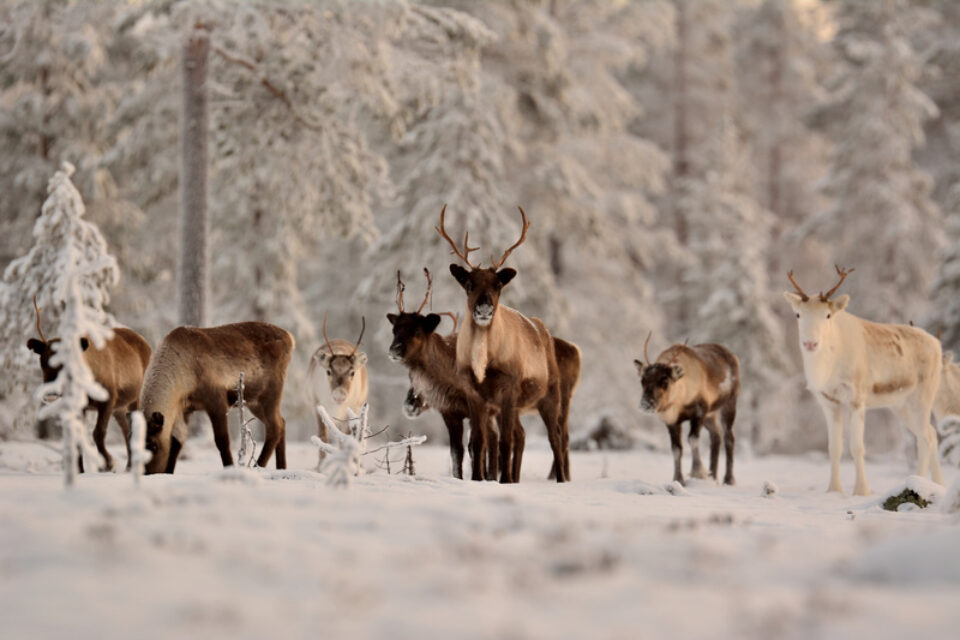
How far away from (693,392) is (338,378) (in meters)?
4.34

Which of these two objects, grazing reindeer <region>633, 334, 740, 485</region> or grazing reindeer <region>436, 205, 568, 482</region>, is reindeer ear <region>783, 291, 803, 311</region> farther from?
grazing reindeer <region>436, 205, 568, 482</region>

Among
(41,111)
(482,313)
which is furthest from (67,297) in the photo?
(41,111)

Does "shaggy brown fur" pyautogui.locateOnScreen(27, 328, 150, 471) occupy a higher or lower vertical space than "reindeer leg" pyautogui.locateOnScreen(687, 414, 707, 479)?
higher

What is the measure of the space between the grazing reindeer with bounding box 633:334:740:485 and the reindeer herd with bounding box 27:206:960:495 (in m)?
0.02

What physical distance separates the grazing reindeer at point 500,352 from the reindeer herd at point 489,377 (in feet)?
0.04

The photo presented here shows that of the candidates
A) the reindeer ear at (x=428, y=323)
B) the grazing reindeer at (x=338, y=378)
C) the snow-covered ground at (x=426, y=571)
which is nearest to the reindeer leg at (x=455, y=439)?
the reindeer ear at (x=428, y=323)

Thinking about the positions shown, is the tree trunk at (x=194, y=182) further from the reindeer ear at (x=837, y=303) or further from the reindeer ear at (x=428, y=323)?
the reindeer ear at (x=837, y=303)

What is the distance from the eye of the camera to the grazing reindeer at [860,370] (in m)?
11.0

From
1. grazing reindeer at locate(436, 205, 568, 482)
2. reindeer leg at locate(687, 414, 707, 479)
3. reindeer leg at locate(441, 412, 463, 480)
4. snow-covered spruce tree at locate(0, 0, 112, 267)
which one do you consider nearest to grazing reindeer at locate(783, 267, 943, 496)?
reindeer leg at locate(687, 414, 707, 479)

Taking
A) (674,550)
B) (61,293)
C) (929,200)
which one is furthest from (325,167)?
(929,200)

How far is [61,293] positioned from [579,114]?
807 inches

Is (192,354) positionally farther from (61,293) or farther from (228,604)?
(228,604)

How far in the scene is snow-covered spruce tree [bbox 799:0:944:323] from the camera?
1063 inches

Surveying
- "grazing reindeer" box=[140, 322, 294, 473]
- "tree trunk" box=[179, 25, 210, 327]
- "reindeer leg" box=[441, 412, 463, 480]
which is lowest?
"reindeer leg" box=[441, 412, 463, 480]
